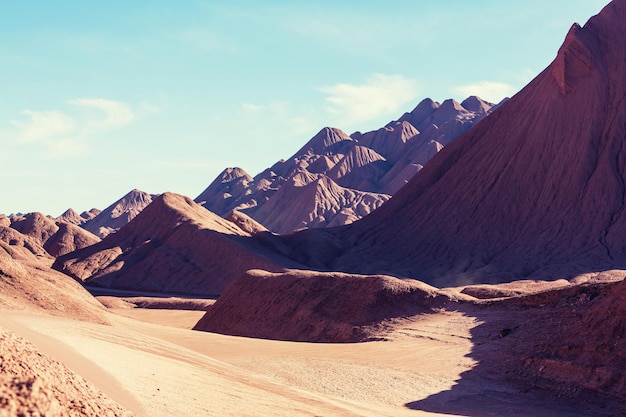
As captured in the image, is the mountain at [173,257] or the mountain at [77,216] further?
the mountain at [77,216]

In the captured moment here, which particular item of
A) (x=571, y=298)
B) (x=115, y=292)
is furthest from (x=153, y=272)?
(x=571, y=298)

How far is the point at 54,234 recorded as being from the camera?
307 ft

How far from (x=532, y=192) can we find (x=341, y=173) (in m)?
76.2

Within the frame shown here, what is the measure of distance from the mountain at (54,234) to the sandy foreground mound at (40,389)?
8402 centimetres

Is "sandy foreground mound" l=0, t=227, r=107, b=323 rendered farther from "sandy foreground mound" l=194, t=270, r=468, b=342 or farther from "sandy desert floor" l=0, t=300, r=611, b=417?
"sandy foreground mound" l=194, t=270, r=468, b=342

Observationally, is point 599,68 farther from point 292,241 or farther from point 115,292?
point 115,292

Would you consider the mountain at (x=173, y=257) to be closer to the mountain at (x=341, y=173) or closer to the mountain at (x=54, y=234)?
the mountain at (x=54, y=234)

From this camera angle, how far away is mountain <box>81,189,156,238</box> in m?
143

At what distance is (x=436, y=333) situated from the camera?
24.8 m

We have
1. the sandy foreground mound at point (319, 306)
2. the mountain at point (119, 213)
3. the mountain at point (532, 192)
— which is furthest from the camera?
the mountain at point (119, 213)

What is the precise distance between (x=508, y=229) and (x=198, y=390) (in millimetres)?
50209

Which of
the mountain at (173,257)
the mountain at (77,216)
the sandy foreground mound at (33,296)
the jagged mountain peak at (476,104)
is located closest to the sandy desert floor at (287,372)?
the sandy foreground mound at (33,296)

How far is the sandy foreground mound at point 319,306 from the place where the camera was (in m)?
27.6

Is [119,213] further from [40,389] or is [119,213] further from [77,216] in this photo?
[40,389]
